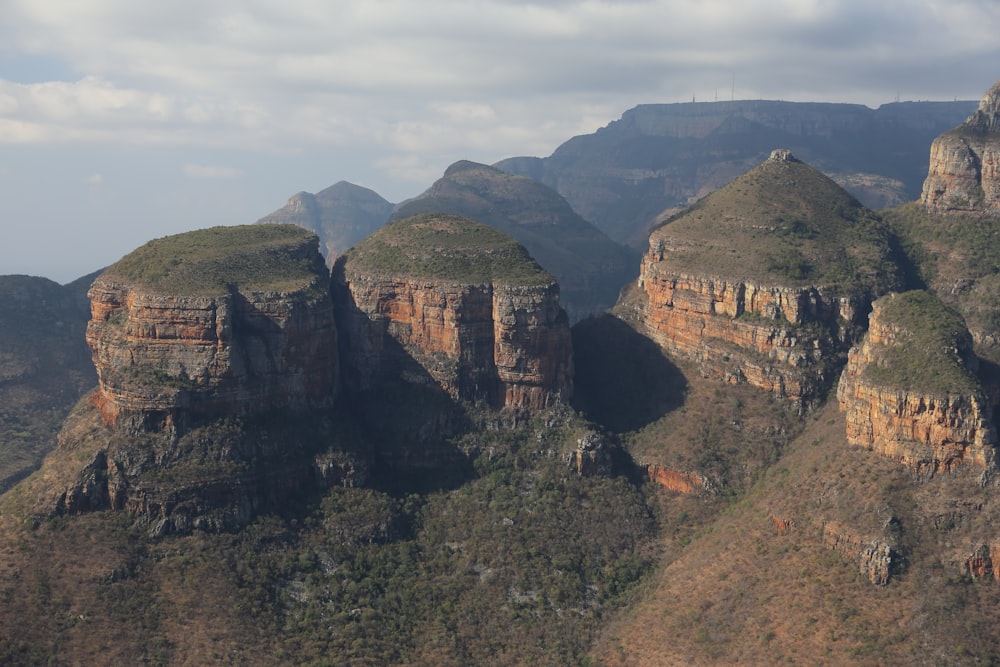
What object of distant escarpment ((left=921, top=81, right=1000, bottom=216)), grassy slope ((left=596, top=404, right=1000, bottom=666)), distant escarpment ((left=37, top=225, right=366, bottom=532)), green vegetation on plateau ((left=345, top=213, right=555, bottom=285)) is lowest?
grassy slope ((left=596, top=404, right=1000, bottom=666))

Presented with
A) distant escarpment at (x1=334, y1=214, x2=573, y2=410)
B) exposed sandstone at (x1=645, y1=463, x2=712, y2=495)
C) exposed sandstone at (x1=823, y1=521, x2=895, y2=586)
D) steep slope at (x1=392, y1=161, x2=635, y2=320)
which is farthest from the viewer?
steep slope at (x1=392, y1=161, x2=635, y2=320)

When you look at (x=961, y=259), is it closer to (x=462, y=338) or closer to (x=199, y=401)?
(x=462, y=338)

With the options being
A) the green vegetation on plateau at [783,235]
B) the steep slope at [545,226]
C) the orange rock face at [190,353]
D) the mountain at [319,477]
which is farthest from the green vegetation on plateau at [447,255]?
the steep slope at [545,226]

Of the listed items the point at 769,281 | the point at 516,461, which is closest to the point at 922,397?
the point at 769,281

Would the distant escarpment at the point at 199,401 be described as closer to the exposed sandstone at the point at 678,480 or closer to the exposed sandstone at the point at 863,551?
the exposed sandstone at the point at 678,480

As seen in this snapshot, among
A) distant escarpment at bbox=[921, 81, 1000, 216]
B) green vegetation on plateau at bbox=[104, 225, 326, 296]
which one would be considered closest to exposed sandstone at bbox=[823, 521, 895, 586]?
green vegetation on plateau at bbox=[104, 225, 326, 296]

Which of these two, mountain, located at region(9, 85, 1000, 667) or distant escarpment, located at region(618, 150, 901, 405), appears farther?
distant escarpment, located at region(618, 150, 901, 405)

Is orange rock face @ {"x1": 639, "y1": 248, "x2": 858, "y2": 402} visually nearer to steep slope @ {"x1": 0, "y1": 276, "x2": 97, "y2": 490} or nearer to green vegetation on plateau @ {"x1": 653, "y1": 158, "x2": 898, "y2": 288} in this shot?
green vegetation on plateau @ {"x1": 653, "y1": 158, "x2": 898, "y2": 288}
